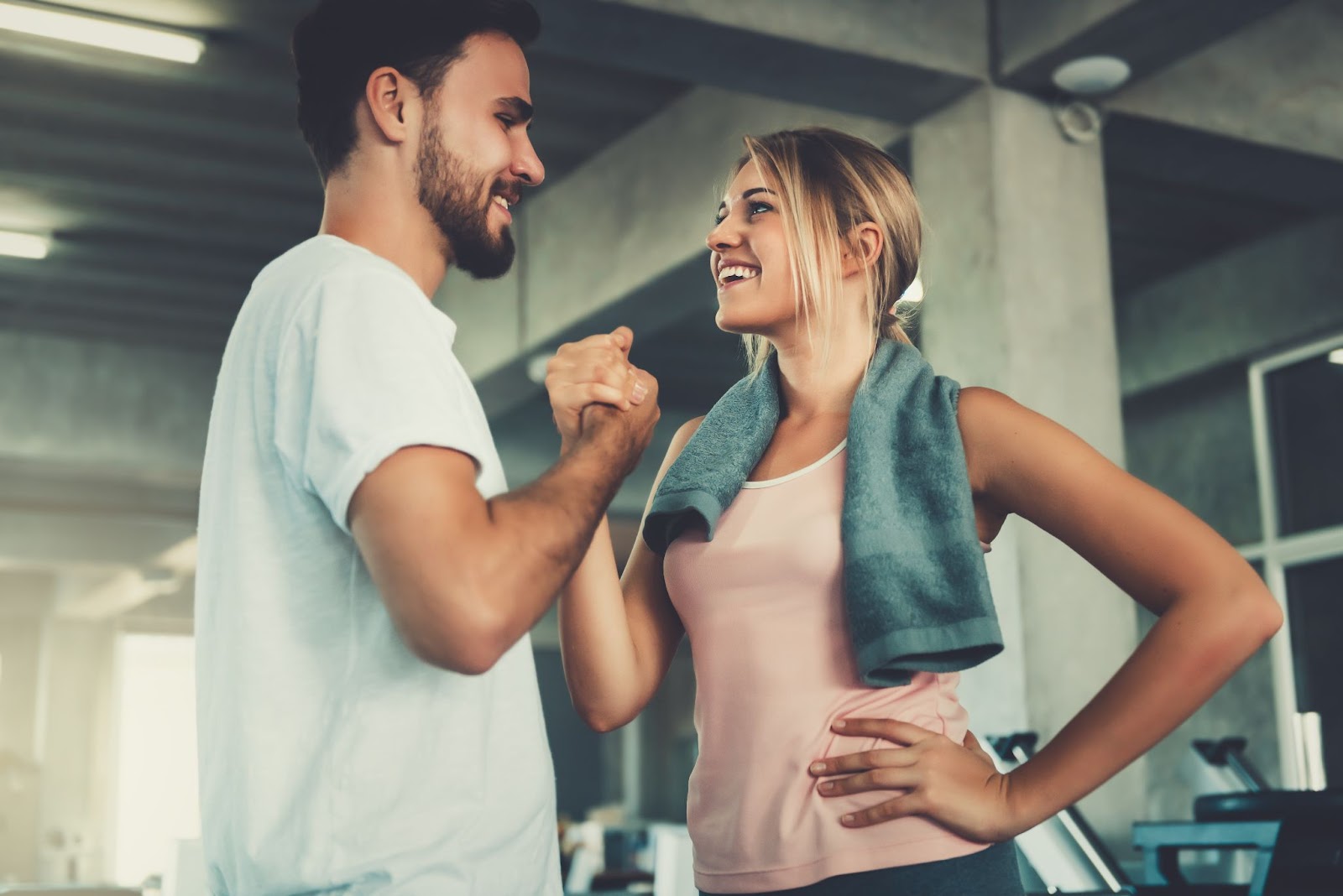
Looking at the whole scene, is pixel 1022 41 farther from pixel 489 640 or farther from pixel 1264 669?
pixel 1264 669

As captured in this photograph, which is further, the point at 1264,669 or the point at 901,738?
the point at 1264,669

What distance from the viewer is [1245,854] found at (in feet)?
13.3

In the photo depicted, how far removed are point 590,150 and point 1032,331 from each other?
2440 millimetres

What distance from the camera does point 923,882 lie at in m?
1.33

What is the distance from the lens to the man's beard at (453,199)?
4.46 ft

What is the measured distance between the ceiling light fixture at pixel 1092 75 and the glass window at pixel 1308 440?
3070mm

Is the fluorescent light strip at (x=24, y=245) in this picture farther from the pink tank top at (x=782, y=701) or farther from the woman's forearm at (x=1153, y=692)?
the woman's forearm at (x=1153, y=692)

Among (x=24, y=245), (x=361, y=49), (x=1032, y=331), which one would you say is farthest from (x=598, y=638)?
(x=24, y=245)

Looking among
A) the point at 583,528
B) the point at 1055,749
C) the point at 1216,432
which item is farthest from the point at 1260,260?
the point at 583,528

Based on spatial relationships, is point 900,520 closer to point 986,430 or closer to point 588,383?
point 986,430

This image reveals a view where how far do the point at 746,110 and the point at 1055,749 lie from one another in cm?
376

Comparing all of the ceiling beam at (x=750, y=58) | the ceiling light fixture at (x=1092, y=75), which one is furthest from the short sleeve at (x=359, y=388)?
the ceiling light fixture at (x=1092, y=75)

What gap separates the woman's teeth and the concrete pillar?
2024mm

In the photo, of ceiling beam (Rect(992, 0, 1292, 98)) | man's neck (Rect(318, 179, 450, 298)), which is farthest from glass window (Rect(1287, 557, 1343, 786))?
man's neck (Rect(318, 179, 450, 298))
